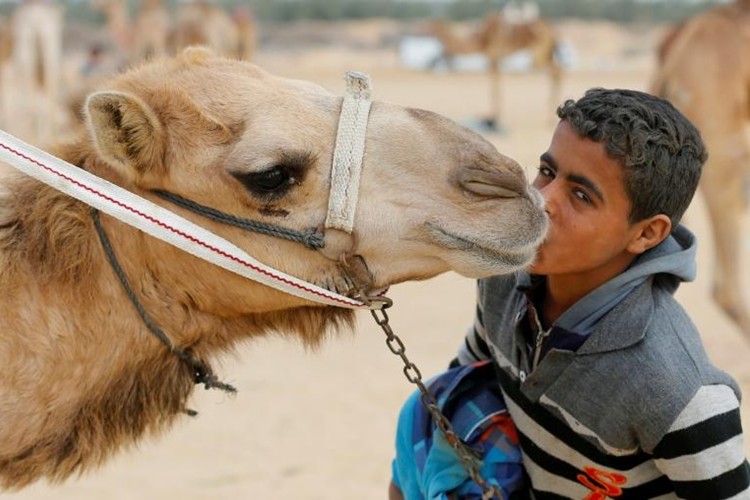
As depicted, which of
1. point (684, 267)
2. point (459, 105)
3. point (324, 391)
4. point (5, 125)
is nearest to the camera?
point (684, 267)

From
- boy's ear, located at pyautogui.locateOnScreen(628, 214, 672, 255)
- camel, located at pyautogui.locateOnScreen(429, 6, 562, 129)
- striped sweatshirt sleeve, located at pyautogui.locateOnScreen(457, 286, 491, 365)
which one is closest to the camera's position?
boy's ear, located at pyautogui.locateOnScreen(628, 214, 672, 255)

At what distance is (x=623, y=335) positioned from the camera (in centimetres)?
229

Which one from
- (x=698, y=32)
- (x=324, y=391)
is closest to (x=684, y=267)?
(x=324, y=391)

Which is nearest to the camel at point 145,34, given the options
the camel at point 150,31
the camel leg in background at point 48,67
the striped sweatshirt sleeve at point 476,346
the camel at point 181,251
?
the camel at point 150,31

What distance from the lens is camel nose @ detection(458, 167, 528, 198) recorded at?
2.21 meters

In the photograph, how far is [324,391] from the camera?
5855mm

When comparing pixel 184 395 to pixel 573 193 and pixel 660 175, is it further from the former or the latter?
pixel 660 175

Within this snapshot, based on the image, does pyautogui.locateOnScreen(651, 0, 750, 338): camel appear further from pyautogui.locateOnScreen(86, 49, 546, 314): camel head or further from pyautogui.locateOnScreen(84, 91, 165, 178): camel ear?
pyautogui.locateOnScreen(84, 91, 165, 178): camel ear

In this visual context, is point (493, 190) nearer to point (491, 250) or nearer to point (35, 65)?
point (491, 250)

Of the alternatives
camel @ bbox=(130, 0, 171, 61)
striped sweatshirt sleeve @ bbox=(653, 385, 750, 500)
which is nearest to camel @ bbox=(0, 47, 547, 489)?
striped sweatshirt sleeve @ bbox=(653, 385, 750, 500)

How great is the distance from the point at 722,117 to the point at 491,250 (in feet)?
13.8

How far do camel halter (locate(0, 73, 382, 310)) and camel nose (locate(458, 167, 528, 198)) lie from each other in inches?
10.0

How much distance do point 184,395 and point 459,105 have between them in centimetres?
1975

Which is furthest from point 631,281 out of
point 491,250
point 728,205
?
point 728,205
